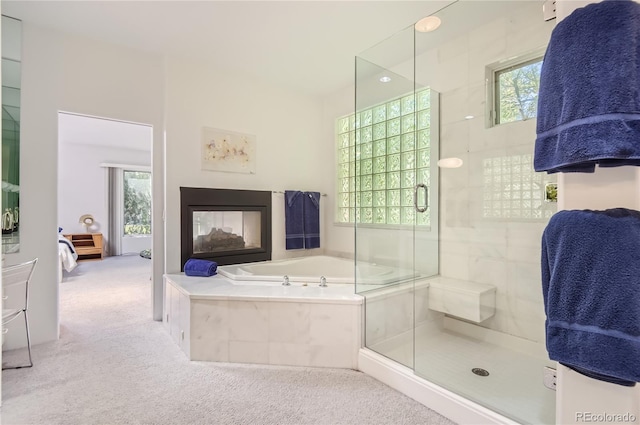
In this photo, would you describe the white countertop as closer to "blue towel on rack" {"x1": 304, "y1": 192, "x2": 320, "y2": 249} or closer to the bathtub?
the bathtub

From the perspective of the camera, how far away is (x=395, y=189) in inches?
126

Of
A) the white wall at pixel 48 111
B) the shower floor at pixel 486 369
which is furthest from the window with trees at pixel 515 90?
the white wall at pixel 48 111

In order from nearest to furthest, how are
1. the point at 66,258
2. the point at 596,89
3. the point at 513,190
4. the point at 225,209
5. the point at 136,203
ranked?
the point at 596,89
the point at 513,190
the point at 225,209
the point at 66,258
the point at 136,203

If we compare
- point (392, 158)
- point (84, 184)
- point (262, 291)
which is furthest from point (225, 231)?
point (84, 184)

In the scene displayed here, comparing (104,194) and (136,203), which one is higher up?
(104,194)

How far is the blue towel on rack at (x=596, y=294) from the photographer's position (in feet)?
2.32

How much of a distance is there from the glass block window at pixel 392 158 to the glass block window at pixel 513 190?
52 centimetres

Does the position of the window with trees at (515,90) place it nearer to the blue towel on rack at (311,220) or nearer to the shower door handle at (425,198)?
the shower door handle at (425,198)

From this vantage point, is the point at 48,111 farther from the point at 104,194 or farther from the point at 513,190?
the point at 104,194

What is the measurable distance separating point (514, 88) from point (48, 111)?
3756 millimetres

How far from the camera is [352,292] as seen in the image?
94.7 inches

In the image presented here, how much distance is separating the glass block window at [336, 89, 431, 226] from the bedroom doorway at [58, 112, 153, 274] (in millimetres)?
4669

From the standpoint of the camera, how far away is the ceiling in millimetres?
2350

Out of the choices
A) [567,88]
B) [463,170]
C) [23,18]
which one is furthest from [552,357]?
[23,18]
